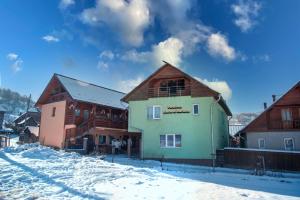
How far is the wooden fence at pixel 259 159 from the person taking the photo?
21.5 meters

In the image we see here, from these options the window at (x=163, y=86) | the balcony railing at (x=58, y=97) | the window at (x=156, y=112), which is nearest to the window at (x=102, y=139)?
the balcony railing at (x=58, y=97)

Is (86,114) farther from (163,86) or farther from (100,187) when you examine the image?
(100,187)

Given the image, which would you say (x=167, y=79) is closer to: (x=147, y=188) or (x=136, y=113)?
(x=136, y=113)

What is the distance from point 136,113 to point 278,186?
15693 millimetres

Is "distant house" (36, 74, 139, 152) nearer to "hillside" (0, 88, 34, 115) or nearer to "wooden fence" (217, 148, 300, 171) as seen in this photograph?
"wooden fence" (217, 148, 300, 171)

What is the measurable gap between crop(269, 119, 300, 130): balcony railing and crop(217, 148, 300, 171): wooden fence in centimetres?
564

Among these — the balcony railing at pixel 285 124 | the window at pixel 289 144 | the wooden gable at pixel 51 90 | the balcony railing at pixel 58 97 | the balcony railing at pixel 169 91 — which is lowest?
Result: the window at pixel 289 144

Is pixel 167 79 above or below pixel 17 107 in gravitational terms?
below

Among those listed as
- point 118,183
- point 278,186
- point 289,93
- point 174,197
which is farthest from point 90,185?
point 289,93

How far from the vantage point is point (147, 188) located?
12266 millimetres

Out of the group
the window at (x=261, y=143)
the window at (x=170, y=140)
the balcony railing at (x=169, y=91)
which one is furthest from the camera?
the window at (x=261, y=143)

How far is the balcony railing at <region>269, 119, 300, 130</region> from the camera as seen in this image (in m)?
26.4

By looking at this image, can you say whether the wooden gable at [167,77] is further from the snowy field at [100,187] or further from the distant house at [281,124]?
the snowy field at [100,187]

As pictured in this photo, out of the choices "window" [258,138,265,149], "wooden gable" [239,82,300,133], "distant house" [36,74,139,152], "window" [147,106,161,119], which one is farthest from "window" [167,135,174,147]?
"window" [258,138,265,149]
